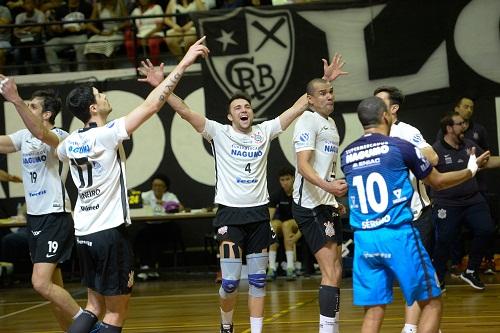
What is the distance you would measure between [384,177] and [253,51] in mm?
9397

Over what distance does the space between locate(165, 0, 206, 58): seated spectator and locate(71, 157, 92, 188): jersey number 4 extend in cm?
1026

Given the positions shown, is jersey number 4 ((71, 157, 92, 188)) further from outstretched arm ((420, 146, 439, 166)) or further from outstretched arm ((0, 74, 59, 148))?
outstretched arm ((420, 146, 439, 166))

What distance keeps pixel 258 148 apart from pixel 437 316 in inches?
109

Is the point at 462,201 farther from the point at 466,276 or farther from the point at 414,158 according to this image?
the point at 414,158

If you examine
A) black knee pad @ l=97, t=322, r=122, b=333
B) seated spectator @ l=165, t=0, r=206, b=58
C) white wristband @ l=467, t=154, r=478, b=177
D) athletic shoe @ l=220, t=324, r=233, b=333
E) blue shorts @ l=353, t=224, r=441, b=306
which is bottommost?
athletic shoe @ l=220, t=324, r=233, b=333

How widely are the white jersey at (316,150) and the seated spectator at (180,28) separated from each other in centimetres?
875

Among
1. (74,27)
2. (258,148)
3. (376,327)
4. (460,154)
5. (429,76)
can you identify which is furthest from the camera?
(74,27)

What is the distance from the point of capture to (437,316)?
658 centimetres

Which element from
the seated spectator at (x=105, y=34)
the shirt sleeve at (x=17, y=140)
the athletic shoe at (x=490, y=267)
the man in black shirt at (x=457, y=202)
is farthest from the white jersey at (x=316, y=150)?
the seated spectator at (x=105, y=34)

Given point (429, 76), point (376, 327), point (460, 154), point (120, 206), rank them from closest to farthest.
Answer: point (376, 327), point (120, 206), point (460, 154), point (429, 76)

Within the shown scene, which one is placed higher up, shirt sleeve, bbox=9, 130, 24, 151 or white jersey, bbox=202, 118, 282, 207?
shirt sleeve, bbox=9, 130, 24, 151

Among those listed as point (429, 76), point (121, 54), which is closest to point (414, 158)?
point (429, 76)

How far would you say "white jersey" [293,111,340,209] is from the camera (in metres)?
8.52

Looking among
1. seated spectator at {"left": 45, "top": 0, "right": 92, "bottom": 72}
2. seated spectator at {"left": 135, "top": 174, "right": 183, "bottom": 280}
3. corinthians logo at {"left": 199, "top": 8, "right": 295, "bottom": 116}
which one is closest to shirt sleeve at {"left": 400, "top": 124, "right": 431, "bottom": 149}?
corinthians logo at {"left": 199, "top": 8, "right": 295, "bottom": 116}
